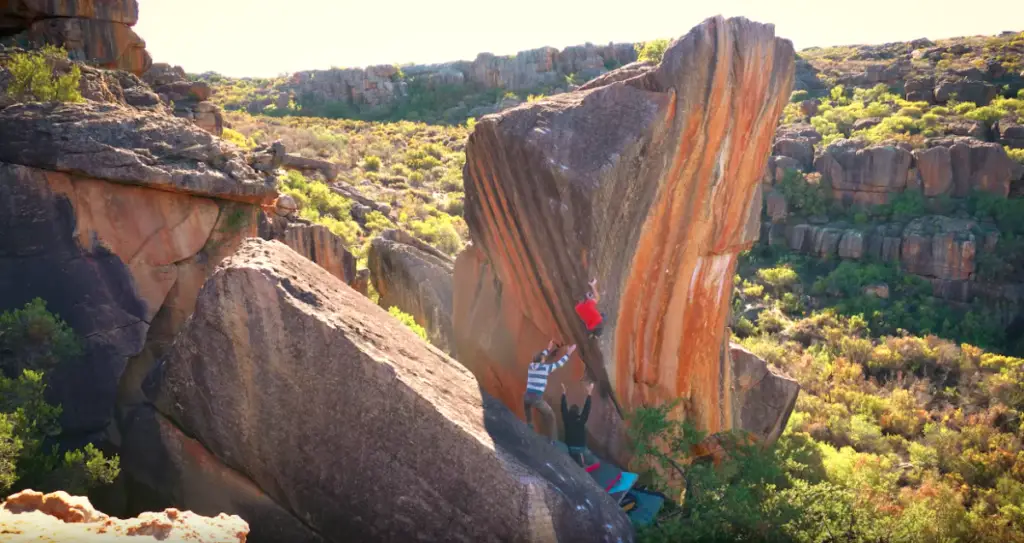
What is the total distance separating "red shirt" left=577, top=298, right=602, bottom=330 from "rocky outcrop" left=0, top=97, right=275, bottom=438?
14.5ft

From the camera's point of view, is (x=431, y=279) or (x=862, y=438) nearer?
(x=431, y=279)

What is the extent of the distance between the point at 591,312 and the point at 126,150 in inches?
219

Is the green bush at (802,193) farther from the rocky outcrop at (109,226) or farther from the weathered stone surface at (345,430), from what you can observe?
the weathered stone surface at (345,430)

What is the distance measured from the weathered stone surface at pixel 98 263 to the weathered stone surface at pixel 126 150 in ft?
0.66

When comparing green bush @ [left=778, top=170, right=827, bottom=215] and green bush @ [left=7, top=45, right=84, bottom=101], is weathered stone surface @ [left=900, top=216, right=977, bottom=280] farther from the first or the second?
green bush @ [left=7, top=45, right=84, bottom=101]

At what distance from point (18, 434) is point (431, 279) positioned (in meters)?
8.25

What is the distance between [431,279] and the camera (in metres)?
13.9

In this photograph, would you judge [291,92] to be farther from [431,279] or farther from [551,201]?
[551,201]

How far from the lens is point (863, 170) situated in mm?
42562

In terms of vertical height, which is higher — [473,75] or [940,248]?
[473,75]

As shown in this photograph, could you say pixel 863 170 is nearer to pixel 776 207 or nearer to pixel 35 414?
pixel 776 207

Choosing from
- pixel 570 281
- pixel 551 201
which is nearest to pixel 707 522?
pixel 570 281

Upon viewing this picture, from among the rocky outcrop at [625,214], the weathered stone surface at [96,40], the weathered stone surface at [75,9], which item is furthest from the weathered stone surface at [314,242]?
the weathered stone surface at [75,9]

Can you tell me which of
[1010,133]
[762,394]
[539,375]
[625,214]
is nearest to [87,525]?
[539,375]
